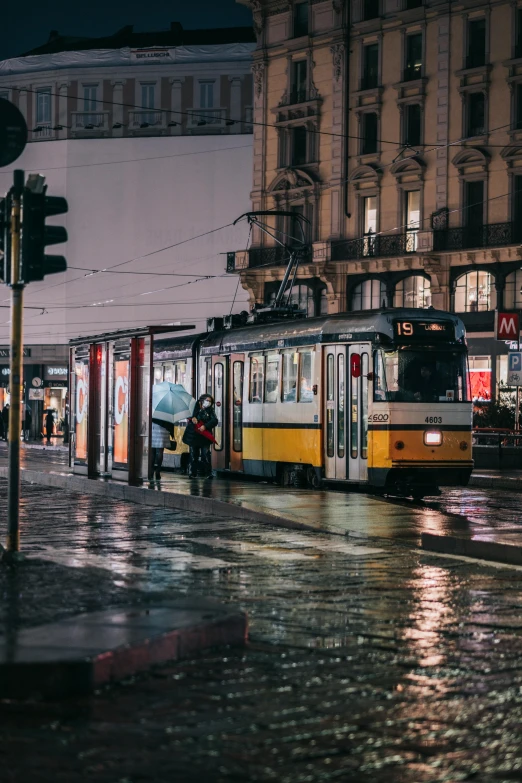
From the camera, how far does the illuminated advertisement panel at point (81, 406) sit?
24.8 metres

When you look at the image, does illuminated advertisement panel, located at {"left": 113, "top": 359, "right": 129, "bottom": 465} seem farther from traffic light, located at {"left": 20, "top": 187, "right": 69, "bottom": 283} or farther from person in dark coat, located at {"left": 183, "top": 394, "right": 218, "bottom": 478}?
traffic light, located at {"left": 20, "top": 187, "right": 69, "bottom": 283}

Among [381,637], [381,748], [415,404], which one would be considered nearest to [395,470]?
[415,404]

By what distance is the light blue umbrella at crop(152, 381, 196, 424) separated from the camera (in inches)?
1008

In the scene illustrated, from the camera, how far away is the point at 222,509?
17.5m

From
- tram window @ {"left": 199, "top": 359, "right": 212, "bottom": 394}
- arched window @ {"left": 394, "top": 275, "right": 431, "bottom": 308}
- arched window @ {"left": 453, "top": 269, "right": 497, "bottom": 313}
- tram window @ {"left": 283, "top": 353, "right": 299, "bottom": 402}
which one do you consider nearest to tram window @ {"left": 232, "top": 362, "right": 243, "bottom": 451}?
tram window @ {"left": 199, "top": 359, "right": 212, "bottom": 394}

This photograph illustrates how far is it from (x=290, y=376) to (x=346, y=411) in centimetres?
204

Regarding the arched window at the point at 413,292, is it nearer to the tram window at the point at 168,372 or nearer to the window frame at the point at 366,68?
the window frame at the point at 366,68

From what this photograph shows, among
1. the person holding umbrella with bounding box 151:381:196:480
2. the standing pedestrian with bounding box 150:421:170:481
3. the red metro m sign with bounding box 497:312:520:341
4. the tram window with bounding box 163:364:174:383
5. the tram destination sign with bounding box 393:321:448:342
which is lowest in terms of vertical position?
the standing pedestrian with bounding box 150:421:170:481

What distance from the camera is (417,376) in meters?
21.3

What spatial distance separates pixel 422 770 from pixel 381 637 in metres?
2.98

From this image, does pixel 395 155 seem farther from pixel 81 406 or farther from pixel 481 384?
pixel 81 406

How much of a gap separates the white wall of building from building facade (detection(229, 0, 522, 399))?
7.40m

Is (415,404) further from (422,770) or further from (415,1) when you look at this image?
(415,1)

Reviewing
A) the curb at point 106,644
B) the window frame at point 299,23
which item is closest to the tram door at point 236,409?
the curb at point 106,644
